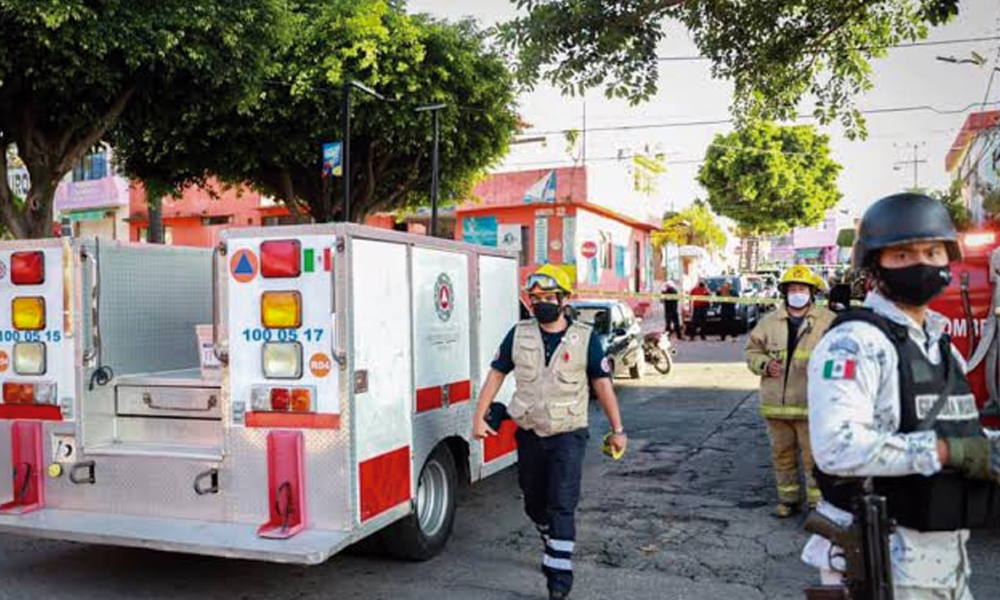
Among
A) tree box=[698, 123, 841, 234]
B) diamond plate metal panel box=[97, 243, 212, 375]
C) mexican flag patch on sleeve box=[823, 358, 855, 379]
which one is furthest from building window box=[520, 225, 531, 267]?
mexican flag patch on sleeve box=[823, 358, 855, 379]

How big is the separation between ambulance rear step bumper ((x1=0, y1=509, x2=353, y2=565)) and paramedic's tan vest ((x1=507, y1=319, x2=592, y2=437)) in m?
1.21

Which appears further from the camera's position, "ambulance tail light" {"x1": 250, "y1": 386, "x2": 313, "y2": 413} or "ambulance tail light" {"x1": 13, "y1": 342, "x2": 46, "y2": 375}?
"ambulance tail light" {"x1": 13, "y1": 342, "x2": 46, "y2": 375}

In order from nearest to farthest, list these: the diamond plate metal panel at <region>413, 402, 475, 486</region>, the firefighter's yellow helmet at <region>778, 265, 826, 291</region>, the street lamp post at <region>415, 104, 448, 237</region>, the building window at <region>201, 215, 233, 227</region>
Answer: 1. the diamond plate metal panel at <region>413, 402, 475, 486</region>
2. the firefighter's yellow helmet at <region>778, 265, 826, 291</region>
3. the street lamp post at <region>415, 104, 448, 237</region>
4. the building window at <region>201, 215, 233, 227</region>

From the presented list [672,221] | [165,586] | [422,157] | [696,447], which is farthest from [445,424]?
[672,221]

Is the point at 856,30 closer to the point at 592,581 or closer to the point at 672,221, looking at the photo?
the point at 592,581

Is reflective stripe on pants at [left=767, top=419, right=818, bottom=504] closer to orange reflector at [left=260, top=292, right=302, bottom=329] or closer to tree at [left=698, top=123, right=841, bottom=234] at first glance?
orange reflector at [left=260, top=292, right=302, bottom=329]

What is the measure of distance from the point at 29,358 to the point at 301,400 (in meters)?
1.92

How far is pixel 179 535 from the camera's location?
15.8 ft

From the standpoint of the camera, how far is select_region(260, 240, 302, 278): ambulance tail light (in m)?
4.77

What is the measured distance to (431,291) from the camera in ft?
18.9

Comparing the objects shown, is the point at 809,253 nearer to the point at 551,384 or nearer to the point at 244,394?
the point at 551,384

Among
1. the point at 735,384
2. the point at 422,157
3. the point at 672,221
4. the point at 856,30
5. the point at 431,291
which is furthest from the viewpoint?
the point at 672,221

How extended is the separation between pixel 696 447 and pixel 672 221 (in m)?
32.6

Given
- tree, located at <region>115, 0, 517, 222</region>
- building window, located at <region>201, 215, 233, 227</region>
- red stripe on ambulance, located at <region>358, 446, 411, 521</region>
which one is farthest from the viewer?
building window, located at <region>201, 215, 233, 227</region>
